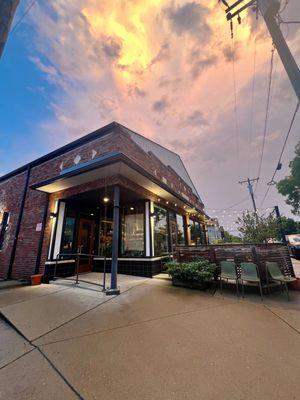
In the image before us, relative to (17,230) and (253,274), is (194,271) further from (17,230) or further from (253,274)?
(17,230)

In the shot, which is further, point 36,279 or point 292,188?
point 292,188

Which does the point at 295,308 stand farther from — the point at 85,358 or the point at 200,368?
the point at 85,358

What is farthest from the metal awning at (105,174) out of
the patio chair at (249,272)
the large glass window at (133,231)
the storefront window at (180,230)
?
the patio chair at (249,272)

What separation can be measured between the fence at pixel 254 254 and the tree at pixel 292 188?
14628mm

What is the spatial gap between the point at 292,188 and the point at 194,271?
60.9ft

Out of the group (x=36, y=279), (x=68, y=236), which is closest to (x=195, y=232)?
(x=68, y=236)

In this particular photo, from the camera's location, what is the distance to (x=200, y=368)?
1.75 metres

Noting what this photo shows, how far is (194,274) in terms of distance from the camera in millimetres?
4852

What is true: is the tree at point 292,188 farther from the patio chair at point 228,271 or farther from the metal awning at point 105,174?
the patio chair at point 228,271

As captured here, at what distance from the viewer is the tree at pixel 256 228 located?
29.0ft

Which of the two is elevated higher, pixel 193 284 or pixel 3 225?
pixel 3 225

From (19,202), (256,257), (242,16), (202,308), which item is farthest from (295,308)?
(19,202)

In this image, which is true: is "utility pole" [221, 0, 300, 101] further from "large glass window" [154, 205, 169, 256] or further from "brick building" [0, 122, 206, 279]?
"large glass window" [154, 205, 169, 256]

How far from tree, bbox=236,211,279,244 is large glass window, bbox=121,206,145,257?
607cm
